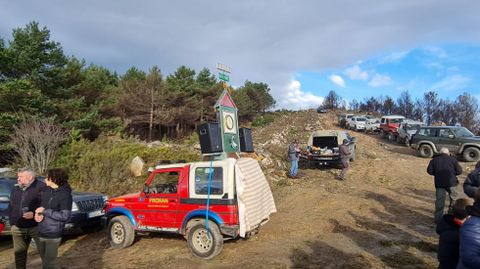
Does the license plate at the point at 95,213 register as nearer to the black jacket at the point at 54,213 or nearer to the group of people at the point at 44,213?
the group of people at the point at 44,213

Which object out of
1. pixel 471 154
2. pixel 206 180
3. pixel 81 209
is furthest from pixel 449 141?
pixel 81 209

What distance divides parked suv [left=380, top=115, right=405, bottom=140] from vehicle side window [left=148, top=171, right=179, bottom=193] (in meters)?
24.7

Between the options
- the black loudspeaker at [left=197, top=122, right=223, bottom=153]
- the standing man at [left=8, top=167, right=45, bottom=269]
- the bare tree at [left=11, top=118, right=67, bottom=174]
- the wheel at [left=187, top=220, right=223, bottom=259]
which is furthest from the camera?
the bare tree at [left=11, top=118, right=67, bottom=174]

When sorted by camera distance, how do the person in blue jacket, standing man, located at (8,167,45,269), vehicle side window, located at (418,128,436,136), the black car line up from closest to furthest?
the person in blue jacket → standing man, located at (8,167,45,269) → the black car → vehicle side window, located at (418,128,436,136)

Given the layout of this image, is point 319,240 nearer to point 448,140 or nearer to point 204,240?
point 204,240

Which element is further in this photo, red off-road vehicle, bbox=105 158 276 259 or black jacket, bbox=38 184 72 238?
red off-road vehicle, bbox=105 158 276 259

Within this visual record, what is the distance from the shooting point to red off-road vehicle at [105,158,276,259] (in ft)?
21.7

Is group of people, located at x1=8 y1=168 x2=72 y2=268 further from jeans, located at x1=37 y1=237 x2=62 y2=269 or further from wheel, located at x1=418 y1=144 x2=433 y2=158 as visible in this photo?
wheel, located at x1=418 y1=144 x2=433 y2=158

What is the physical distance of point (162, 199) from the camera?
24.2ft

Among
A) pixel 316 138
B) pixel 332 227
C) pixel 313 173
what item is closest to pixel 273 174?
pixel 313 173

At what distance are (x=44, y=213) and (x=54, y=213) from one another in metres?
0.14

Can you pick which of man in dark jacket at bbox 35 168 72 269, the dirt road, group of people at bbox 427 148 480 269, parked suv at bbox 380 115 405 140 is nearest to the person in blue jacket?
group of people at bbox 427 148 480 269

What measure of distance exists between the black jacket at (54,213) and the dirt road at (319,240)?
2.03 m

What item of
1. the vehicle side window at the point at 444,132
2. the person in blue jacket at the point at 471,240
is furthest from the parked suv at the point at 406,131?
the person in blue jacket at the point at 471,240
